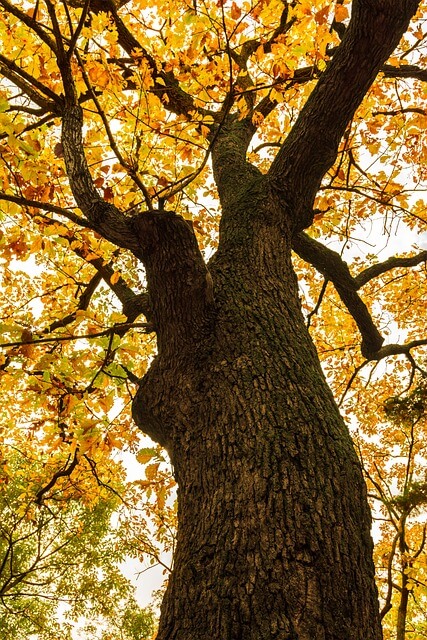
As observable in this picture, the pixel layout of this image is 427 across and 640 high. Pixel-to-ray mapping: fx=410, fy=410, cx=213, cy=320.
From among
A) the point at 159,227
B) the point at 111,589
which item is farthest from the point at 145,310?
the point at 111,589

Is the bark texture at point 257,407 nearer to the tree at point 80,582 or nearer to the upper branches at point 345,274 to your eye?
the upper branches at point 345,274

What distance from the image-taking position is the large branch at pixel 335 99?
90.3 inches

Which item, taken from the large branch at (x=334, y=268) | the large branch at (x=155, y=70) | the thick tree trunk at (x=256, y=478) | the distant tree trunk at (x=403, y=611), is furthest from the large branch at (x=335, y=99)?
the distant tree trunk at (x=403, y=611)

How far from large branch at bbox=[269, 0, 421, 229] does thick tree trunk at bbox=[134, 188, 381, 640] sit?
939 millimetres

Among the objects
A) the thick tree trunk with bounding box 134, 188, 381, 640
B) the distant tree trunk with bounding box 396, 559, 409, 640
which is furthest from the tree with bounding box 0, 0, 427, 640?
A: the distant tree trunk with bounding box 396, 559, 409, 640

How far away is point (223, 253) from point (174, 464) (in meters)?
1.49

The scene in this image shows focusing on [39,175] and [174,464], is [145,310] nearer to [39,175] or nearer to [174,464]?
Answer: [39,175]

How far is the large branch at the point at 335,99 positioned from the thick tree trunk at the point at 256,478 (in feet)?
3.08

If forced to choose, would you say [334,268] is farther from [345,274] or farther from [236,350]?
[236,350]

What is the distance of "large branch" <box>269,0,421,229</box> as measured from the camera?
2.29 m

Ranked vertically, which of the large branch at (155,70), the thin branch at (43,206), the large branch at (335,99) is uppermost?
the large branch at (155,70)

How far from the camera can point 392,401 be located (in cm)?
445

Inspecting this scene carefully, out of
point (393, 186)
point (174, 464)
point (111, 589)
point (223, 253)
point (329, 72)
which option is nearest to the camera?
point (174, 464)

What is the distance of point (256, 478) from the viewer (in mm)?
1544
